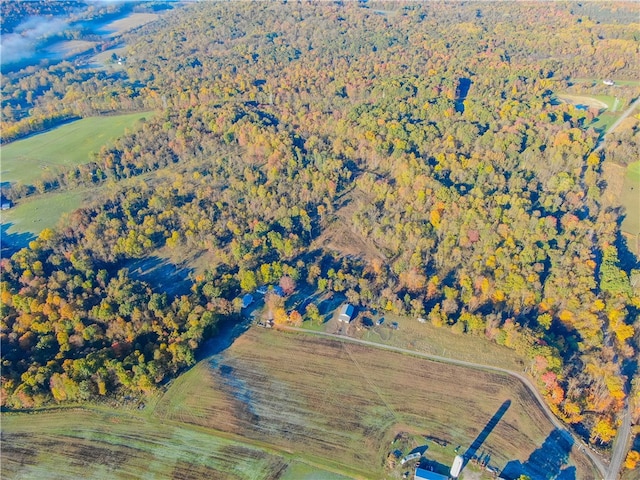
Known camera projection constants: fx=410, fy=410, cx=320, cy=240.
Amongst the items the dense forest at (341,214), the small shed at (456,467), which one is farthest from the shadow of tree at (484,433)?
the dense forest at (341,214)

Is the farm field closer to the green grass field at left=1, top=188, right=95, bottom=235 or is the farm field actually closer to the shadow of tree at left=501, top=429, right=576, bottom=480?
the shadow of tree at left=501, top=429, right=576, bottom=480

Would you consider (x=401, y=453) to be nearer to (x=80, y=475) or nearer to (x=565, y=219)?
(x=80, y=475)

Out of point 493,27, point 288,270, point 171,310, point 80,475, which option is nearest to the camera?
point 80,475

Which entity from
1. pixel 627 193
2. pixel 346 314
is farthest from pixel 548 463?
pixel 627 193

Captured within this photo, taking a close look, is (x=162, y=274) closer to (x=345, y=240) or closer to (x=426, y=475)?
(x=345, y=240)

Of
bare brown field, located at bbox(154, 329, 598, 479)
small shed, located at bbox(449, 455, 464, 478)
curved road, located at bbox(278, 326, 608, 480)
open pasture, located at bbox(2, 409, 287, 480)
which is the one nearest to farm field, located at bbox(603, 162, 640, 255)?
curved road, located at bbox(278, 326, 608, 480)

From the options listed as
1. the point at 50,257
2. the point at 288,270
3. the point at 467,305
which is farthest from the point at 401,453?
the point at 50,257
